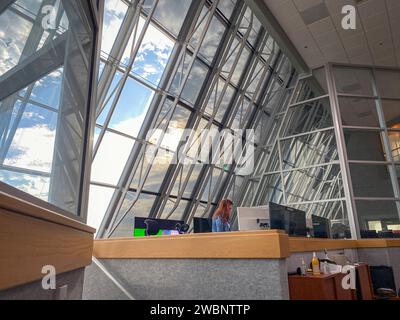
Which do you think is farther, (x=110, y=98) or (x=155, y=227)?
(x=110, y=98)

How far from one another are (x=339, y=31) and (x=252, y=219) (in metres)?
5.33

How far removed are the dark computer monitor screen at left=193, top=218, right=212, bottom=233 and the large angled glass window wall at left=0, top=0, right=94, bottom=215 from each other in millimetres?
3111

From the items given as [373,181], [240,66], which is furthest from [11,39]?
[373,181]

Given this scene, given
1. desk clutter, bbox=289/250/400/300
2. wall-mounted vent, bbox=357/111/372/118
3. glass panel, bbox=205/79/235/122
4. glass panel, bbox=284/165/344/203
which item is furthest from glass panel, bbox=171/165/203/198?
wall-mounted vent, bbox=357/111/372/118

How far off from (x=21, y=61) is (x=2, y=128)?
22 centimetres

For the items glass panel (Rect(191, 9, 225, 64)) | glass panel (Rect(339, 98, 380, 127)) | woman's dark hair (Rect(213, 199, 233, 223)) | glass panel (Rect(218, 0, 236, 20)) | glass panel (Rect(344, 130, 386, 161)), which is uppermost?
glass panel (Rect(218, 0, 236, 20))

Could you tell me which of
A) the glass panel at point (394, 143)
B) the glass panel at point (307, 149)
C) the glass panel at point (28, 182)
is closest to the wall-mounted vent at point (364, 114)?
the glass panel at point (394, 143)

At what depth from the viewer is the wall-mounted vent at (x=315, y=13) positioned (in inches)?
237

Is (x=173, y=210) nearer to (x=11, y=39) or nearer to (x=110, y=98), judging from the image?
(x=110, y=98)

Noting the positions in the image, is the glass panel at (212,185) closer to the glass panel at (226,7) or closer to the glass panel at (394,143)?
the glass panel at (226,7)

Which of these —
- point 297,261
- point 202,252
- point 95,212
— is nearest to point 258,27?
point 95,212

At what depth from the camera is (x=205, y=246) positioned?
183 centimetres

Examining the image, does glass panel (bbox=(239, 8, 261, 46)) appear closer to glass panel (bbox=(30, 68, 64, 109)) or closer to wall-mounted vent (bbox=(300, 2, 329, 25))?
wall-mounted vent (bbox=(300, 2, 329, 25))

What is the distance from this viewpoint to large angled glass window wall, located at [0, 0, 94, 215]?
76 cm
